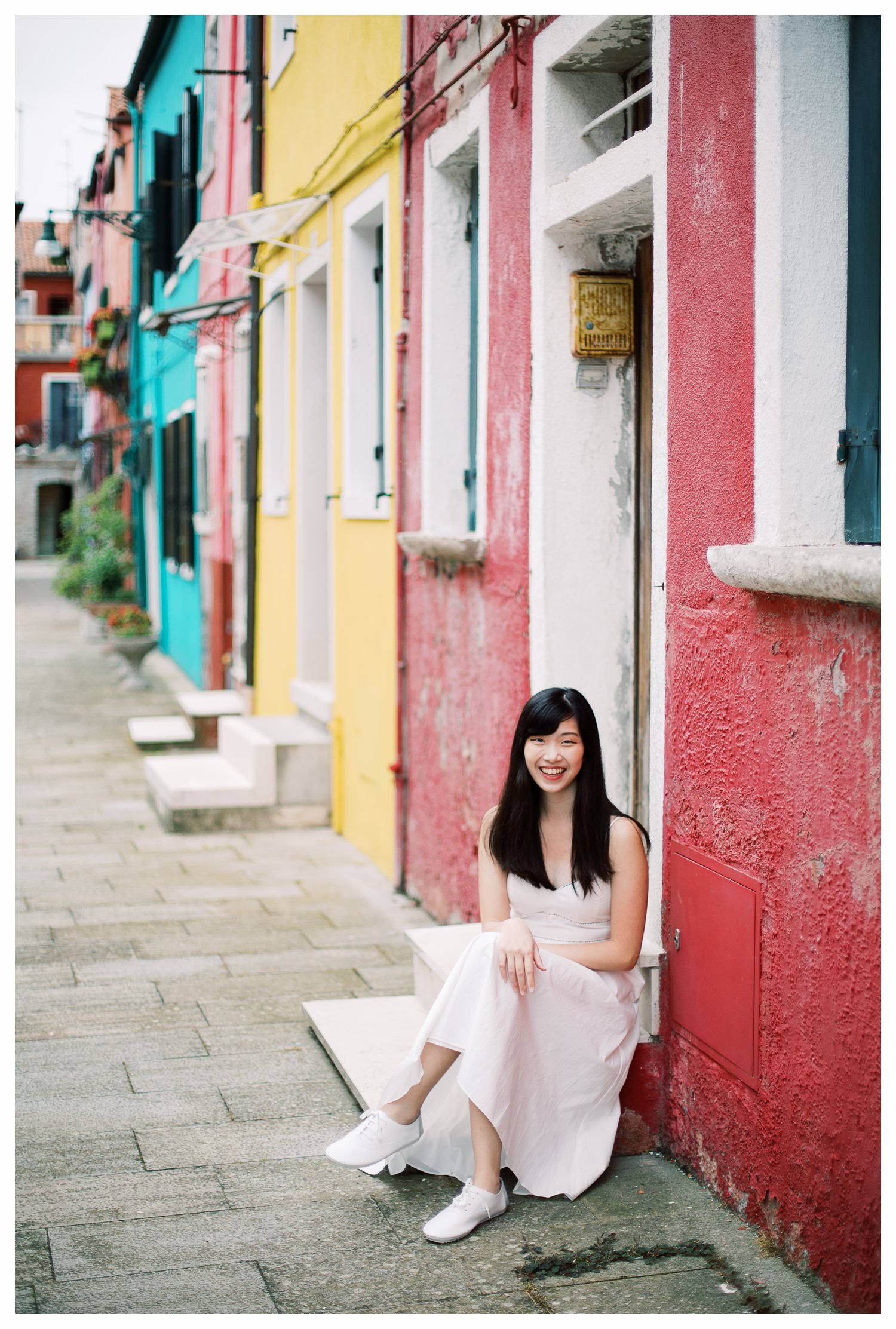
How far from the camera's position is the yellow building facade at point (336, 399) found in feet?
25.1

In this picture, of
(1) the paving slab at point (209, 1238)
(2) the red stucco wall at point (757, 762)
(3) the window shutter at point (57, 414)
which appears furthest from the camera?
(3) the window shutter at point (57, 414)

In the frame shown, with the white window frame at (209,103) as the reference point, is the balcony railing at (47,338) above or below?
above

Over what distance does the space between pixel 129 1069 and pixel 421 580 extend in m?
2.86

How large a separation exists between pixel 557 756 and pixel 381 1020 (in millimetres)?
1782

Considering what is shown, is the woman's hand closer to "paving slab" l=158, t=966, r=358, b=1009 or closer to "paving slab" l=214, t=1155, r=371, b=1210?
"paving slab" l=214, t=1155, r=371, b=1210

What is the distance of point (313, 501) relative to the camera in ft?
33.2

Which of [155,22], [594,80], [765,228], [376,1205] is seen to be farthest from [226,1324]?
[155,22]

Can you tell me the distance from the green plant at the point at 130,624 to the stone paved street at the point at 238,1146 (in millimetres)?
7943

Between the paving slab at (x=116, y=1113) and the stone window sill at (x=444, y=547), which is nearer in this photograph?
the paving slab at (x=116, y=1113)

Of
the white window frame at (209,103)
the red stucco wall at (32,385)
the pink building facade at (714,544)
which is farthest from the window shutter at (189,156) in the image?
the red stucco wall at (32,385)

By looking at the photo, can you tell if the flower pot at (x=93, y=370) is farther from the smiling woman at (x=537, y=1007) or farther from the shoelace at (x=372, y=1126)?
the shoelace at (x=372, y=1126)

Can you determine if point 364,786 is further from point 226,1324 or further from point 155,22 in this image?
point 155,22

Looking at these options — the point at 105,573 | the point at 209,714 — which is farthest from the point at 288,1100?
the point at 105,573

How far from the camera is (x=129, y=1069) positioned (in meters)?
4.99
